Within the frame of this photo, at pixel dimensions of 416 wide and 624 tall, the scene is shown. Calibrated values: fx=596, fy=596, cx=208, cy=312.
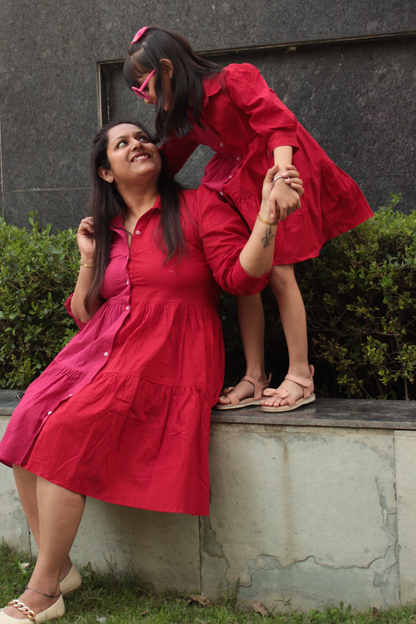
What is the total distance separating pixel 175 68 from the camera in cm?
268

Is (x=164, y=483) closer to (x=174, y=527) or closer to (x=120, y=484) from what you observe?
(x=120, y=484)

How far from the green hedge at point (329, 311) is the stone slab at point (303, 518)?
737 mm

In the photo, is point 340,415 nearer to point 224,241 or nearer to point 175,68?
point 224,241

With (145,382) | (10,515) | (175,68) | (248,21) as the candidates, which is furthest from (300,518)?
(248,21)

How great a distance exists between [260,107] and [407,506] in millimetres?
1748

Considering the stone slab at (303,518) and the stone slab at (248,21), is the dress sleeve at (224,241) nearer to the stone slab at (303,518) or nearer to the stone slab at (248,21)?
the stone slab at (303,518)

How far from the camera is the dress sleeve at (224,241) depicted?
8.00 ft

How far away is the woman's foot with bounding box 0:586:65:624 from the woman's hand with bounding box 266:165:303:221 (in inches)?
69.1

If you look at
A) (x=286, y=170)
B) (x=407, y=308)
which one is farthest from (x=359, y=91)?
(x=286, y=170)

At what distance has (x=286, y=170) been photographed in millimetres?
2332

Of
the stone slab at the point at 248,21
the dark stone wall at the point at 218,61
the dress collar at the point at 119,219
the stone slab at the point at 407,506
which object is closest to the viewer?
the stone slab at the point at 407,506

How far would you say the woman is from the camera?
7.80ft

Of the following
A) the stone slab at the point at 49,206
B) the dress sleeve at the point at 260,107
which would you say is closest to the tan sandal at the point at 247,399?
the dress sleeve at the point at 260,107

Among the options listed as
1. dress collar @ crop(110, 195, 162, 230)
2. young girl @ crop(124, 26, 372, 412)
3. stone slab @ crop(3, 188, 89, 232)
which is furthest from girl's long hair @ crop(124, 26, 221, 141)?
stone slab @ crop(3, 188, 89, 232)
